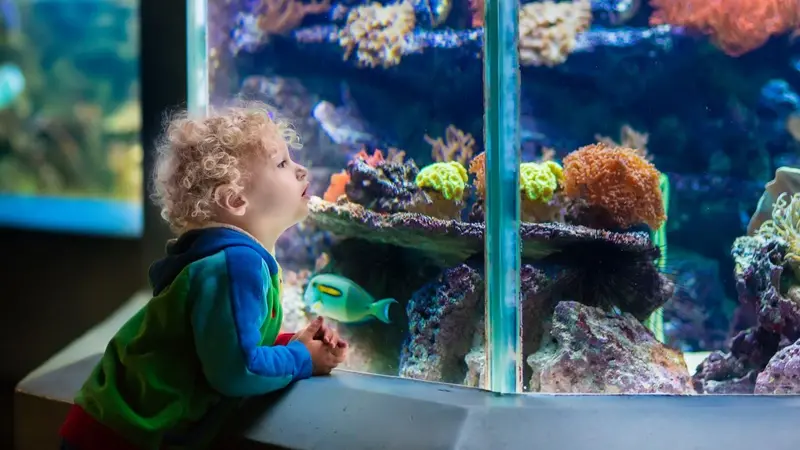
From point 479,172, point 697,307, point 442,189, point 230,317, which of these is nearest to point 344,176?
point 442,189

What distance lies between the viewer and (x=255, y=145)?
1889 millimetres

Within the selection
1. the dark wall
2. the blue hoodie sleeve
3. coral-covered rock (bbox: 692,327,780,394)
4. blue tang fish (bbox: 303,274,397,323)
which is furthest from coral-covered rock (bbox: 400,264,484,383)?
the dark wall

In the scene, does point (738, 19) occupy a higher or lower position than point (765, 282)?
higher

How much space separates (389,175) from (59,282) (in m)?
2.56

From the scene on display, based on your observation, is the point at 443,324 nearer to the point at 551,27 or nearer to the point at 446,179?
the point at 446,179

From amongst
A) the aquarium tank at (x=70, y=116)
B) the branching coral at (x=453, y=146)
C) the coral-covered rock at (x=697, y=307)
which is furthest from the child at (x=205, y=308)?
the aquarium tank at (x=70, y=116)

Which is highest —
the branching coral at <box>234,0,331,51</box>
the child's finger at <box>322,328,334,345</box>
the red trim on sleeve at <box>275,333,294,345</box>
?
the branching coral at <box>234,0,331,51</box>

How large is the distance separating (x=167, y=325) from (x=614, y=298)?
4.01 feet

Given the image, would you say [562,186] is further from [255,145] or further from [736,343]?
[255,145]

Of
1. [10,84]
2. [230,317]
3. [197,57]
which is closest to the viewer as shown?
[230,317]

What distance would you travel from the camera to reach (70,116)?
4.37 meters

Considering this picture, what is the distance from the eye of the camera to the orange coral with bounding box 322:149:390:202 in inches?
88.3

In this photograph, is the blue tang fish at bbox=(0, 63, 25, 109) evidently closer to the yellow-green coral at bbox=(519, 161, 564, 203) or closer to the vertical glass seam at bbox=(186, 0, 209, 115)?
the vertical glass seam at bbox=(186, 0, 209, 115)

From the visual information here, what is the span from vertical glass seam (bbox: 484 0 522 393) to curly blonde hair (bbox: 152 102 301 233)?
611 millimetres
